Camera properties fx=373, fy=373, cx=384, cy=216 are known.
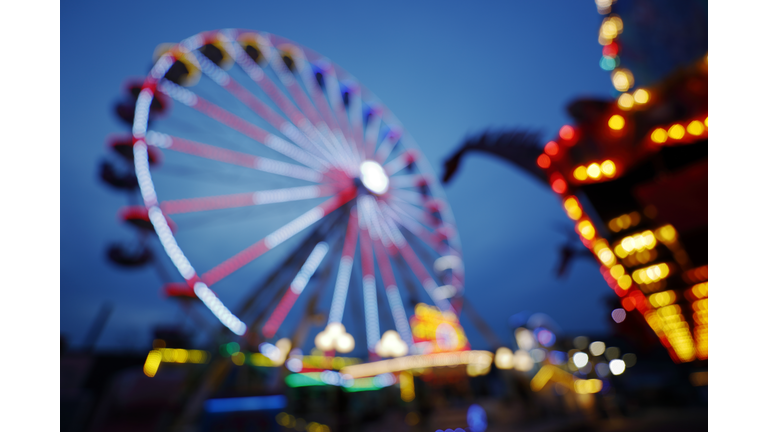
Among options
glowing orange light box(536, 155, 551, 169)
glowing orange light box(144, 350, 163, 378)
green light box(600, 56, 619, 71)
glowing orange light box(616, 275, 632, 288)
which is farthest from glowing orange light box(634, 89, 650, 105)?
glowing orange light box(144, 350, 163, 378)

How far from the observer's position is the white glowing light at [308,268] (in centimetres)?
1102

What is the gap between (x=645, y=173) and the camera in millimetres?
6523

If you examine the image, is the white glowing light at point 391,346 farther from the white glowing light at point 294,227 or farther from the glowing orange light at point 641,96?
the glowing orange light at point 641,96

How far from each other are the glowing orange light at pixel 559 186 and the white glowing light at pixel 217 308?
769cm

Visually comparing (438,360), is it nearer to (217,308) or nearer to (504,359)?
(504,359)

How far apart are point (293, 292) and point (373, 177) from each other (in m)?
5.31

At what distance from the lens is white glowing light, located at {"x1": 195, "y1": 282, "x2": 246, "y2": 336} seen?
8.58m

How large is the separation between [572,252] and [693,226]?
552 cm

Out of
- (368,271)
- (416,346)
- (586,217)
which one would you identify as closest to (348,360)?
(416,346)

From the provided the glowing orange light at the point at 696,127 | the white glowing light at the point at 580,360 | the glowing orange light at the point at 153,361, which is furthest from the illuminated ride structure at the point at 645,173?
the white glowing light at the point at 580,360

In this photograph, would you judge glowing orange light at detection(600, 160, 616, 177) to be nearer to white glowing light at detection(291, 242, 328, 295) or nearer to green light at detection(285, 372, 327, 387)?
white glowing light at detection(291, 242, 328, 295)

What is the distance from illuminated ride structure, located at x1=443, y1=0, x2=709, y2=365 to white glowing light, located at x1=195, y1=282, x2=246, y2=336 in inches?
236

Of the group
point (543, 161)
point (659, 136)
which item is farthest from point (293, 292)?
point (659, 136)

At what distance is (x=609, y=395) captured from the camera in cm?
1495
